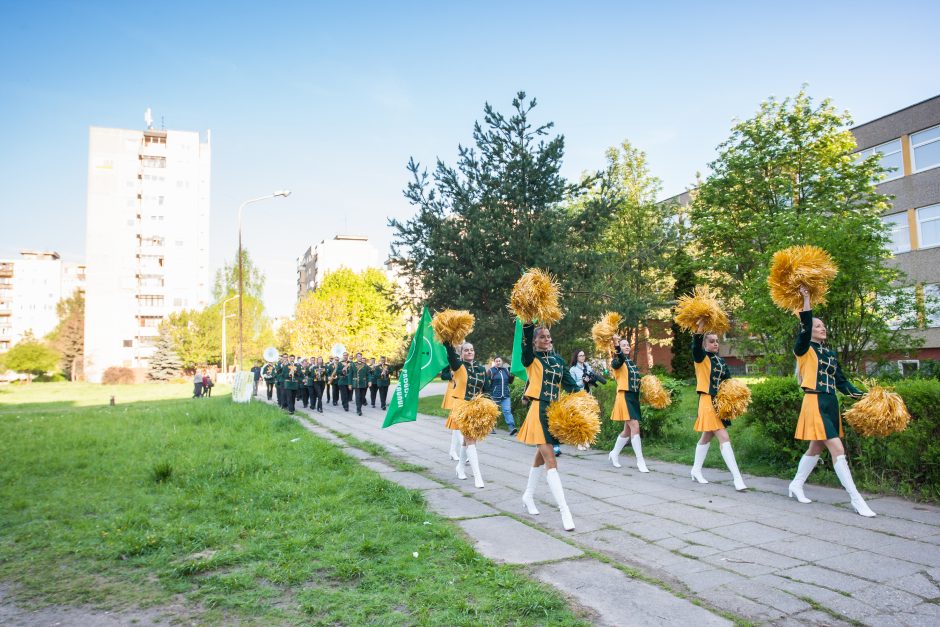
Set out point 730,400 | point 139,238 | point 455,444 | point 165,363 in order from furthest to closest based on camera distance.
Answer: point 139,238
point 165,363
point 455,444
point 730,400

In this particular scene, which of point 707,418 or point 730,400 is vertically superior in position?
point 730,400

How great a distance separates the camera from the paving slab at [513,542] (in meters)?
5.14

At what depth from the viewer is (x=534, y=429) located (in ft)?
20.8

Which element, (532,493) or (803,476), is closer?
(532,493)

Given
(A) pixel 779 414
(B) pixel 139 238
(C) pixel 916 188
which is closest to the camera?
(A) pixel 779 414

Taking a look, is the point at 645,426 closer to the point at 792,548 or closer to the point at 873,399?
the point at 873,399

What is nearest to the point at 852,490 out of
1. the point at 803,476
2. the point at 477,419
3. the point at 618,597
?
the point at 803,476

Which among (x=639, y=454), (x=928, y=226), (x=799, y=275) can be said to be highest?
(x=928, y=226)

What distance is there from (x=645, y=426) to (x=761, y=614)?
7642mm

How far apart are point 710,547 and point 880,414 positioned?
8.53ft

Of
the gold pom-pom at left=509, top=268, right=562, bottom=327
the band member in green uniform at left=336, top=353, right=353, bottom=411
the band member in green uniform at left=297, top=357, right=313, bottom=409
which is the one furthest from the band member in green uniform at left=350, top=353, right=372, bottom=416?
the gold pom-pom at left=509, top=268, right=562, bottom=327

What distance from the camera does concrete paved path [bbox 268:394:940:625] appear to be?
407 cm

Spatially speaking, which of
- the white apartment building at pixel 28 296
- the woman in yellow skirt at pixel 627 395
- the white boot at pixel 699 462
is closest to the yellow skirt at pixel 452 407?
the woman in yellow skirt at pixel 627 395

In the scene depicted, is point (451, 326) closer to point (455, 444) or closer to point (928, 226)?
point (455, 444)
